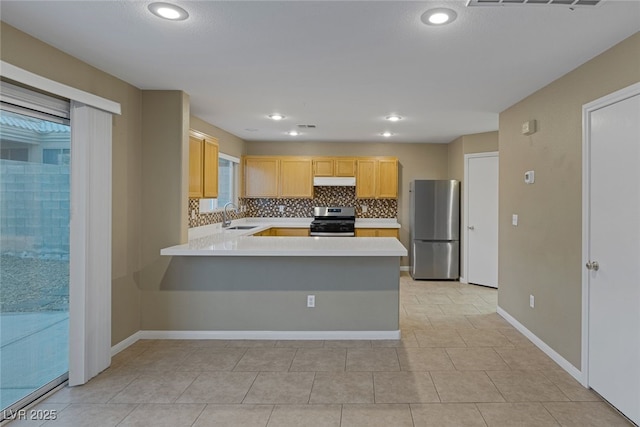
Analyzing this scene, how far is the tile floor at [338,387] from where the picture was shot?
2354mm

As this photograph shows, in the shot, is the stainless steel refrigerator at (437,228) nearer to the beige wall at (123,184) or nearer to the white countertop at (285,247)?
the white countertop at (285,247)

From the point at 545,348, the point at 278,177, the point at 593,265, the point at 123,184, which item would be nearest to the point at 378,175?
the point at 278,177

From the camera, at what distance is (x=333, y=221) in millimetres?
6703

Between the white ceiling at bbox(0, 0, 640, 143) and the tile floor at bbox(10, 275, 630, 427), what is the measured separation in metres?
2.37

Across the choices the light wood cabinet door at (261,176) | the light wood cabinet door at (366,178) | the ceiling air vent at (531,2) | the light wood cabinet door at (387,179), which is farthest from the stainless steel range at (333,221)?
the ceiling air vent at (531,2)

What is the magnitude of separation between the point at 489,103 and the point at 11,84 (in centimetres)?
407

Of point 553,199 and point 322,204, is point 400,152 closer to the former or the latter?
point 322,204

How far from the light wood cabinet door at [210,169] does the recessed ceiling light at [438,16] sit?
9.30 feet

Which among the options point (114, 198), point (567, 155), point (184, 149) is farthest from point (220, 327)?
point (567, 155)

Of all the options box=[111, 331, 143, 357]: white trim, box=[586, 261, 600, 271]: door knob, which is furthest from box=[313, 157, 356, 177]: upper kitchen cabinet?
box=[586, 261, 600, 271]: door knob

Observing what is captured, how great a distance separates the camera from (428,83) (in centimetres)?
336

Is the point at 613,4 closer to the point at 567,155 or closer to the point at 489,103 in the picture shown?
the point at 567,155

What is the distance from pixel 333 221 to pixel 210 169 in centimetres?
283

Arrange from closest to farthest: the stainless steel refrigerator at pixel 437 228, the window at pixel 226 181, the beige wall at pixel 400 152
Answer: the window at pixel 226 181, the stainless steel refrigerator at pixel 437 228, the beige wall at pixel 400 152
